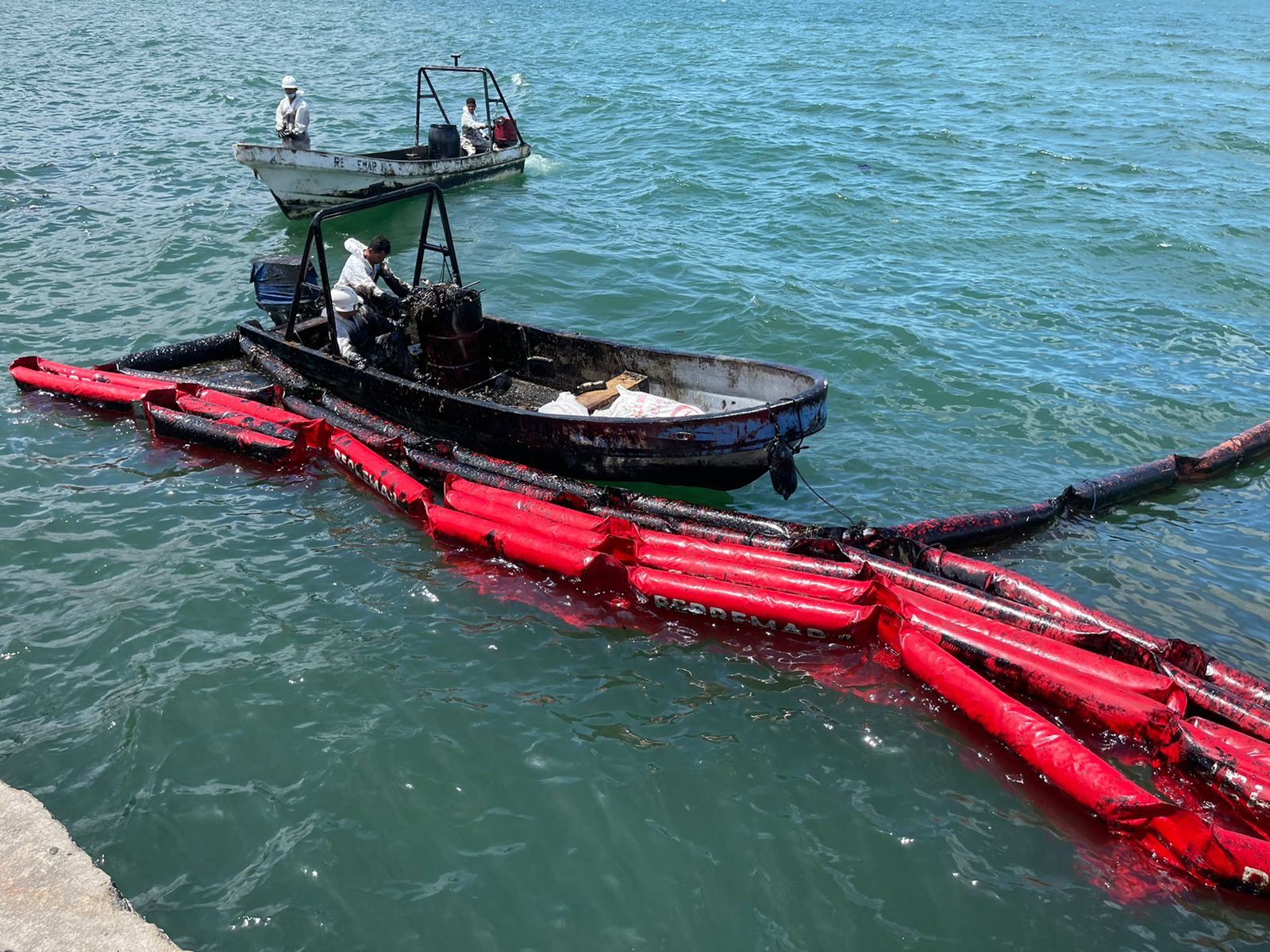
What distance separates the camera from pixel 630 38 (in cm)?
4438

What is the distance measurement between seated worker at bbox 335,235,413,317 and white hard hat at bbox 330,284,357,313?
0.24 feet

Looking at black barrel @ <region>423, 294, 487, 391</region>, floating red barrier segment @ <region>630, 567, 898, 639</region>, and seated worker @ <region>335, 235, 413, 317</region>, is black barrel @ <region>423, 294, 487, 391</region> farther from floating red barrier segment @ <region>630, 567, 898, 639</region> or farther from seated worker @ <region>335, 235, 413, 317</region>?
floating red barrier segment @ <region>630, 567, 898, 639</region>

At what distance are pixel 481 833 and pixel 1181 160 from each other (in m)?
27.1

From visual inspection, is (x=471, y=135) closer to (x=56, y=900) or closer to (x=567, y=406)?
(x=567, y=406)

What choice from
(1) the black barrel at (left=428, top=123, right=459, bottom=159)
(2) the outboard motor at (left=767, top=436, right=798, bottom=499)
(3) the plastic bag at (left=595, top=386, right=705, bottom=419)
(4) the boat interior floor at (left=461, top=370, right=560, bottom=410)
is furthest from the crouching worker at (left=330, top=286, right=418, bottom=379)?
(1) the black barrel at (left=428, top=123, right=459, bottom=159)

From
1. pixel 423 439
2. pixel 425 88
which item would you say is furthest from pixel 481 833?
pixel 425 88

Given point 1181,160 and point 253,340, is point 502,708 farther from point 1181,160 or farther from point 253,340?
point 1181,160

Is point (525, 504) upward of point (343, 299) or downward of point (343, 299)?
downward

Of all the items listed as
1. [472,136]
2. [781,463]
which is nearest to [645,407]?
[781,463]

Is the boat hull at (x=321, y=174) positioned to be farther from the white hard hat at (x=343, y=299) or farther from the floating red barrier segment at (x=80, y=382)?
the white hard hat at (x=343, y=299)

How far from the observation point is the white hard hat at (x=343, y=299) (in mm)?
11508

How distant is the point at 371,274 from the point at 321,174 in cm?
964

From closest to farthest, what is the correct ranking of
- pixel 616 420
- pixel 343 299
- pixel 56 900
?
pixel 56 900, pixel 616 420, pixel 343 299

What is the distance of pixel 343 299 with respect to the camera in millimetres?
11516
